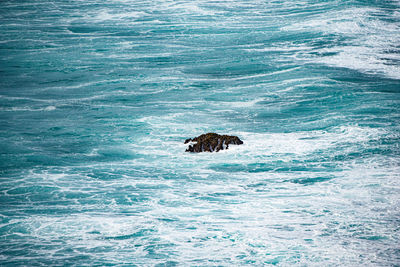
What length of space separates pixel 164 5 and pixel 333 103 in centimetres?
2567

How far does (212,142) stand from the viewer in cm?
1636

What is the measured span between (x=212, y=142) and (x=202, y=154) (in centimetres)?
61

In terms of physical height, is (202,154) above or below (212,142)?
below

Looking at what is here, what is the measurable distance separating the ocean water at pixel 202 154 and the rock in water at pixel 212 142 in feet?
1.26

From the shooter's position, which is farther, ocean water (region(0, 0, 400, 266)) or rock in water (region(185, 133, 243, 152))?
rock in water (region(185, 133, 243, 152))

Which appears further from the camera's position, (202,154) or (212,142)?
(212,142)

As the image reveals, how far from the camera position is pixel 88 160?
15750mm

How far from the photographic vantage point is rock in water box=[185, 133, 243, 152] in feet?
52.9

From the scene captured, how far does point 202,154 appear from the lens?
15898mm

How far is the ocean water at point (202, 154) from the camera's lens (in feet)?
36.9

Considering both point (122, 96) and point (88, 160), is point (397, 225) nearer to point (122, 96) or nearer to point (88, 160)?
Result: point (88, 160)

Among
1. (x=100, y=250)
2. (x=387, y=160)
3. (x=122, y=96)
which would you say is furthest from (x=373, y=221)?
(x=122, y=96)

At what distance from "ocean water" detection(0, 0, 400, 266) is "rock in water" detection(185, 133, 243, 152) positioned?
38 cm

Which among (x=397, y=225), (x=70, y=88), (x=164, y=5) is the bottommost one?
(x=397, y=225)
